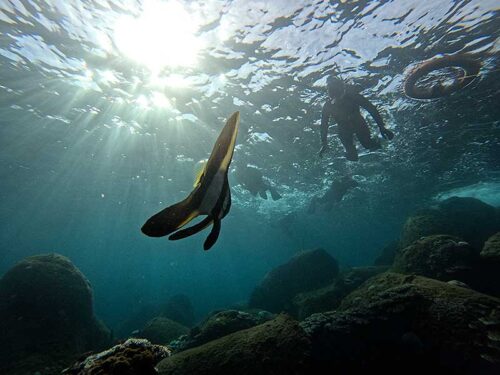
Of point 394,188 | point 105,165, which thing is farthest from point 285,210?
point 105,165

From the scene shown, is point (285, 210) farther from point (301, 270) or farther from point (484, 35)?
point (484, 35)

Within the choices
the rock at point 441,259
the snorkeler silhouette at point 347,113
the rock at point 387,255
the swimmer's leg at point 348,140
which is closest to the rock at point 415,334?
the rock at point 441,259

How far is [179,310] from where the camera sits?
79.4 ft

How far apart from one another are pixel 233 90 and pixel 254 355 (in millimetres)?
11069

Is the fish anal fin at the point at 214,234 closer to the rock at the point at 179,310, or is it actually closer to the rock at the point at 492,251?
the rock at the point at 492,251

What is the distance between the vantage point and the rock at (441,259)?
20.8 ft

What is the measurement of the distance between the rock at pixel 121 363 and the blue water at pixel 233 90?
30.6 feet

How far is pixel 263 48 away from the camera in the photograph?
1011 cm

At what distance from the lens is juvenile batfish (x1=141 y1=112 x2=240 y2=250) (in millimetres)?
979

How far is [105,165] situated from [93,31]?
1537 centimetres

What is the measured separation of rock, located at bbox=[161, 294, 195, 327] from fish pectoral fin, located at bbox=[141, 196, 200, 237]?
79.3ft

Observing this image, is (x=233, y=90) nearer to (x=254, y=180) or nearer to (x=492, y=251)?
(x=254, y=180)

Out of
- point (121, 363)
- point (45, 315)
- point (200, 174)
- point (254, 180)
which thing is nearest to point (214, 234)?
point (200, 174)

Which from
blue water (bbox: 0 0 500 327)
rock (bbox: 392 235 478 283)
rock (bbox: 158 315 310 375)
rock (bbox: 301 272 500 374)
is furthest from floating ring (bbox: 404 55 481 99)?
rock (bbox: 158 315 310 375)
